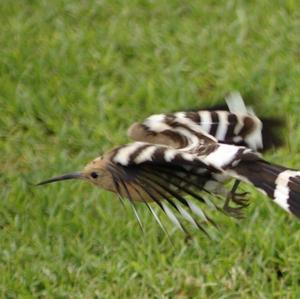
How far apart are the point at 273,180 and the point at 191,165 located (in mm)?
252

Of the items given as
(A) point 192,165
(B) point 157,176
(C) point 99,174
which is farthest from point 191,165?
(C) point 99,174

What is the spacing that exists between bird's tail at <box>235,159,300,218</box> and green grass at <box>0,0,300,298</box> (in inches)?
25.9

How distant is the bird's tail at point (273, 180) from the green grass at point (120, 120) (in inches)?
25.9

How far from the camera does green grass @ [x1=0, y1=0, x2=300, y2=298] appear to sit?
4.64 metres

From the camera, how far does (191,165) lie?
326 centimetres

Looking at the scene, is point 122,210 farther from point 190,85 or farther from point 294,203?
point 294,203

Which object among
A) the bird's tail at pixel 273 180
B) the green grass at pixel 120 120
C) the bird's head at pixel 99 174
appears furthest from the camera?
the green grass at pixel 120 120

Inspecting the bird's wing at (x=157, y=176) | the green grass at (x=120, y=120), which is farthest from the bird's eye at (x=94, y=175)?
the green grass at (x=120, y=120)

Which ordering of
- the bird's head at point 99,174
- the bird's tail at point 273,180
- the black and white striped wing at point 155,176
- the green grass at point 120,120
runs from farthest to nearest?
the green grass at point 120,120 → the bird's head at point 99,174 → the black and white striped wing at point 155,176 → the bird's tail at point 273,180

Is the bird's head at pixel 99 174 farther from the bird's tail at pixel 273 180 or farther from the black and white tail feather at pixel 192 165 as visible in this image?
the bird's tail at pixel 273 180

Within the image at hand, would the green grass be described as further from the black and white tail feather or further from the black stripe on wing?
the black stripe on wing

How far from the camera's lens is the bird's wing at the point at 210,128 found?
3549 mm

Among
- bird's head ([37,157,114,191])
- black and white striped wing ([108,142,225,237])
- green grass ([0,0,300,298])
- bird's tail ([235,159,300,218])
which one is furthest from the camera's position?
green grass ([0,0,300,298])

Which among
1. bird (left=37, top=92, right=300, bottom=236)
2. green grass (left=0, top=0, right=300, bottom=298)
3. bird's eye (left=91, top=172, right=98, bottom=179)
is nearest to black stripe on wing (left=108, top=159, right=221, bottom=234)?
bird (left=37, top=92, right=300, bottom=236)
